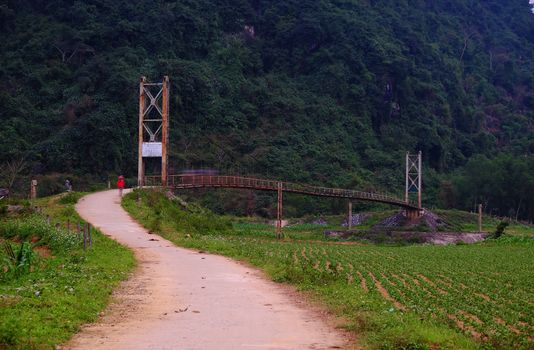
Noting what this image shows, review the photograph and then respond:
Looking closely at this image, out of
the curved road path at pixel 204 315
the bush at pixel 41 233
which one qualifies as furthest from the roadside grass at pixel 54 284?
the curved road path at pixel 204 315

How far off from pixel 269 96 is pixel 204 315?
8503 centimetres

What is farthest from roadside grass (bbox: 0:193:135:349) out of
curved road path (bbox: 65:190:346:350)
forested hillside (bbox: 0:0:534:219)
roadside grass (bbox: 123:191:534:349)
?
forested hillside (bbox: 0:0:534:219)

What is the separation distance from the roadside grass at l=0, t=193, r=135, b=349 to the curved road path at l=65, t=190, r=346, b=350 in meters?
0.36

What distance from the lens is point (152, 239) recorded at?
2723 cm

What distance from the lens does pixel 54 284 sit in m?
13.9

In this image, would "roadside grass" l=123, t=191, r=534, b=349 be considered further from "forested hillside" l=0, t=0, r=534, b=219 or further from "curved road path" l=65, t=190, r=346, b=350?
"forested hillside" l=0, t=0, r=534, b=219

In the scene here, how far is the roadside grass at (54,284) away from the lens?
32.6 feet

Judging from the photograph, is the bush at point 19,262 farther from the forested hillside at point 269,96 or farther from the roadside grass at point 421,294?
the forested hillside at point 269,96

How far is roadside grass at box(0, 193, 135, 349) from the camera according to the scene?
9930 millimetres

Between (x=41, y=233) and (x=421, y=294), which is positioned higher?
(x=41, y=233)

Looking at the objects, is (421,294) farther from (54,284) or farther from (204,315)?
(54,284)

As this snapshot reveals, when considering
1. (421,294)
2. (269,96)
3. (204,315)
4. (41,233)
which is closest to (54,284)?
(204,315)

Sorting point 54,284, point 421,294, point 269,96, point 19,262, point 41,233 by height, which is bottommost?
point 421,294

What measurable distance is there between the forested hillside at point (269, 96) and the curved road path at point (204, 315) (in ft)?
176
